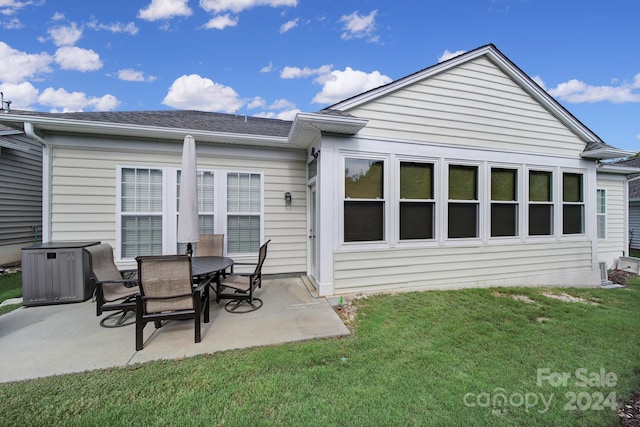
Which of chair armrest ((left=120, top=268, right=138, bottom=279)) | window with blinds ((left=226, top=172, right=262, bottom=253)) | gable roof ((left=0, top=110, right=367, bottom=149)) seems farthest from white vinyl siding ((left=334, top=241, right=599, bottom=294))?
chair armrest ((left=120, top=268, right=138, bottom=279))

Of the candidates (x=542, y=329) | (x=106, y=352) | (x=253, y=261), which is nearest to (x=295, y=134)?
(x=253, y=261)

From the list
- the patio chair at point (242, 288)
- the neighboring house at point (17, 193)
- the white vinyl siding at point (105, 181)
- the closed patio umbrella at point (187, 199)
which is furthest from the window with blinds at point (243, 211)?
the neighboring house at point (17, 193)

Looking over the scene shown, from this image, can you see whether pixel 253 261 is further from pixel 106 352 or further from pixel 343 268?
pixel 106 352

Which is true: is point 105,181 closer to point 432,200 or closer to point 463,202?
point 432,200

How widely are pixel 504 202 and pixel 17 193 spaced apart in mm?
13401

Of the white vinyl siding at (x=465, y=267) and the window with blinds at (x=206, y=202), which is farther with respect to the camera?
the window with blinds at (x=206, y=202)

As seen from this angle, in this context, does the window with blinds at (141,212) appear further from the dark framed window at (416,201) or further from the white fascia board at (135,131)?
the dark framed window at (416,201)

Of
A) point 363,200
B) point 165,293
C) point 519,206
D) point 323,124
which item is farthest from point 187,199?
point 519,206

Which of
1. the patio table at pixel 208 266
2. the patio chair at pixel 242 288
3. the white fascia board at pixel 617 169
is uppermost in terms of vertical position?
the white fascia board at pixel 617 169

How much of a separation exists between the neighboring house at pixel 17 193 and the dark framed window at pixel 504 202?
11.9 meters

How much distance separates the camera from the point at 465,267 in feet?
18.1

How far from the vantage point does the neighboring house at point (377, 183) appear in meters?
4.81

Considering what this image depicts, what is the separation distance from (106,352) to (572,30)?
1339 centimetres

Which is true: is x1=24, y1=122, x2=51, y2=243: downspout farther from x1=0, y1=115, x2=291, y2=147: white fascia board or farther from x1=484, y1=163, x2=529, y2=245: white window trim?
x1=484, y1=163, x2=529, y2=245: white window trim
